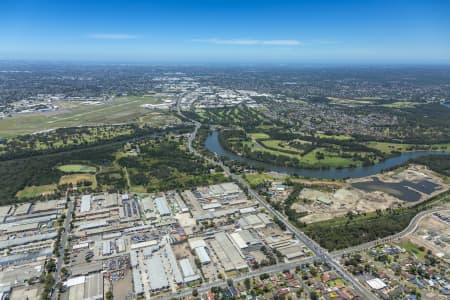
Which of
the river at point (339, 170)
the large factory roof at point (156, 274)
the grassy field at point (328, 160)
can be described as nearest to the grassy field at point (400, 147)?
the river at point (339, 170)

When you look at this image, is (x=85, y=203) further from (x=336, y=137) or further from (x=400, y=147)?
(x=400, y=147)

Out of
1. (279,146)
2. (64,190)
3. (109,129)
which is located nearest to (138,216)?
(64,190)

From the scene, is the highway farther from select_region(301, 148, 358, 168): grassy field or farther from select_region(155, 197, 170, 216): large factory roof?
select_region(301, 148, 358, 168): grassy field

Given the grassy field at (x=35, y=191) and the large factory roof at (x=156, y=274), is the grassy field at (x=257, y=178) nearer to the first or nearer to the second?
the large factory roof at (x=156, y=274)

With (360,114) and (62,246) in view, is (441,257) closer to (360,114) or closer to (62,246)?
(62,246)

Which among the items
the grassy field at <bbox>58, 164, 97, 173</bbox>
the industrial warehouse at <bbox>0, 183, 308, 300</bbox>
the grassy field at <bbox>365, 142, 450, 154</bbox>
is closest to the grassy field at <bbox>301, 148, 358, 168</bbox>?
the grassy field at <bbox>365, 142, 450, 154</bbox>

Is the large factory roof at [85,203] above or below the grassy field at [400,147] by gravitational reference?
below
